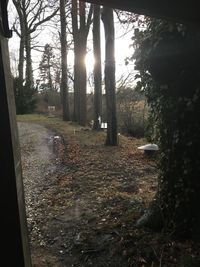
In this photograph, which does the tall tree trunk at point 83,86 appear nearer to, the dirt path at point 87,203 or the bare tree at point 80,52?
the bare tree at point 80,52

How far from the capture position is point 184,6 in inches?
143

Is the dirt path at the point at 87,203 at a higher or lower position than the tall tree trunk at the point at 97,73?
lower

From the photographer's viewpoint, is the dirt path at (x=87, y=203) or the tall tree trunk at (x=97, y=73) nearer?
the dirt path at (x=87, y=203)

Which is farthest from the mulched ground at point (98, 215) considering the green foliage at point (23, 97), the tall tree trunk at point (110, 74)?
the green foliage at point (23, 97)

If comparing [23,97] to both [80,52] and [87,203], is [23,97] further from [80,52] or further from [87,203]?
[87,203]

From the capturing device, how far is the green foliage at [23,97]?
30656 millimetres

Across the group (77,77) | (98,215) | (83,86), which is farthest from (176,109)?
(77,77)

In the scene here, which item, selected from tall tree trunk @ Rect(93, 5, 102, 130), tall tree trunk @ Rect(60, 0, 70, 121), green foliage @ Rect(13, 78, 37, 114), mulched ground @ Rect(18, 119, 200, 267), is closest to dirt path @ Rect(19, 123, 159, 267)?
mulched ground @ Rect(18, 119, 200, 267)

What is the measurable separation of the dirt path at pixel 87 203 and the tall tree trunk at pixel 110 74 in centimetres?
Answer: 66

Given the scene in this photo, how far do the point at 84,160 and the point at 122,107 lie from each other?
27.2ft

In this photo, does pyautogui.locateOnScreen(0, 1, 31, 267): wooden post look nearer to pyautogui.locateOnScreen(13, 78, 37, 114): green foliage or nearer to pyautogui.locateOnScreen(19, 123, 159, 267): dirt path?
pyautogui.locateOnScreen(19, 123, 159, 267): dirt path

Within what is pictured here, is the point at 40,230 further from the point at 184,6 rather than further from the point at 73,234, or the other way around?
the point at 184,6

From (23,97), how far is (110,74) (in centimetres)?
1829

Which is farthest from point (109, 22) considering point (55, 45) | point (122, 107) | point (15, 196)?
point (55, 45)
